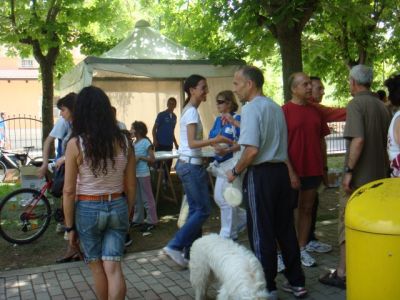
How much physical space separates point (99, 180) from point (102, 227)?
1.05ft

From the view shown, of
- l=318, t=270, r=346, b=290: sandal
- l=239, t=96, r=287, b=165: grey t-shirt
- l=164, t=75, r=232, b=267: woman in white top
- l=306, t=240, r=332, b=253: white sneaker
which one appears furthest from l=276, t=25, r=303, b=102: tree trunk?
l=239, t=96, r=287, b=165: grey t-shirt

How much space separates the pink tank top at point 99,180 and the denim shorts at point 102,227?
0.07m

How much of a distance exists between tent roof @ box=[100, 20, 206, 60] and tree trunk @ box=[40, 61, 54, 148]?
2.75 metres

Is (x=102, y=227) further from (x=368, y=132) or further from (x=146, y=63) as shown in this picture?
(x=146, y=63)

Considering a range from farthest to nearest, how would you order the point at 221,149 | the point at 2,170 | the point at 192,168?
the point at 2,170 → the point at 221,149 → the point at 192,168

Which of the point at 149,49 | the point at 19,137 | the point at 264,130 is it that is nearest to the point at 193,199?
the point at 264,130

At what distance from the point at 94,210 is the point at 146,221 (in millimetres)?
3611

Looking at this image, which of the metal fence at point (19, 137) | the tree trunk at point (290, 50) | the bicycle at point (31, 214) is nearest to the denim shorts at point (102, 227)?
the bicycle at point (31, 214)

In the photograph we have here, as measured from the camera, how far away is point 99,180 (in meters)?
3.15

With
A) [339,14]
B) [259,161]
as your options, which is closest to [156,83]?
[339,14]

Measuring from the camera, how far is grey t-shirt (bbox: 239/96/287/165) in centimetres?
356

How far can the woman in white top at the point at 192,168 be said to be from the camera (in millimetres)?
4586

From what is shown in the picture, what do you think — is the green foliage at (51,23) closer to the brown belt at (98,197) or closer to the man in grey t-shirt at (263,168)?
the man in grey t-shirt at (263,168)

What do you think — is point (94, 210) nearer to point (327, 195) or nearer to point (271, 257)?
point (271, 257)
